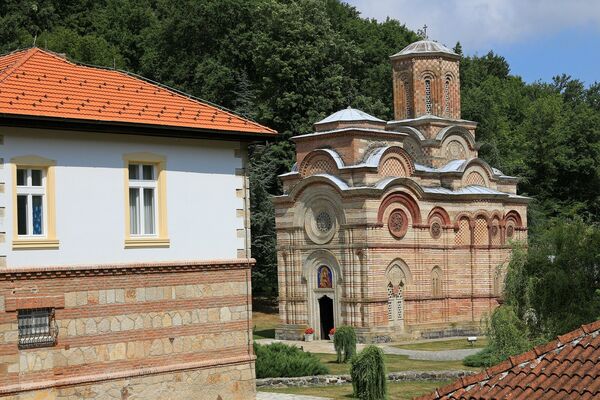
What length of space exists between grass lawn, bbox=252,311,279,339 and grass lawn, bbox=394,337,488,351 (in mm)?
6733

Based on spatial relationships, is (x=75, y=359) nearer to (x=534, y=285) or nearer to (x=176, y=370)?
(x=176, y=370)

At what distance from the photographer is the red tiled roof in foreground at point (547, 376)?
27.6ft

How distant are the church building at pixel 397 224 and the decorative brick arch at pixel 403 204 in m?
0.05

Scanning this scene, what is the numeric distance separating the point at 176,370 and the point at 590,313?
966 centimetres

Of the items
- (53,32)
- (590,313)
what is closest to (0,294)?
(590,313)

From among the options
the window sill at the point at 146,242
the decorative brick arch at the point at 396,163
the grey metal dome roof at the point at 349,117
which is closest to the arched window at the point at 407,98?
the grey metal dome roof at the point at 349,117

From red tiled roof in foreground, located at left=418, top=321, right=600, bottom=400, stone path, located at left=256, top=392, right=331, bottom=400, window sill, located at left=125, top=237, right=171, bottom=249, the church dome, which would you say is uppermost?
the church dome

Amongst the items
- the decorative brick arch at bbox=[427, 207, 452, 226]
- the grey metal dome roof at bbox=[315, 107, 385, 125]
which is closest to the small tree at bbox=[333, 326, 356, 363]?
the decorative brick arch at bbox=[427, 207, 452, 226]

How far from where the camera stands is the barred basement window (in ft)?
54.1

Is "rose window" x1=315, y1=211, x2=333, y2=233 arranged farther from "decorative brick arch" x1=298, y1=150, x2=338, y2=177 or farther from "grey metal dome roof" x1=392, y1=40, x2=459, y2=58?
"grey metal dome roof" x1=392, y1=40, x2=459, y2=58

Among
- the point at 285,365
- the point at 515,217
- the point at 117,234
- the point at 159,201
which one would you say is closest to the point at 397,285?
the point at 515,217

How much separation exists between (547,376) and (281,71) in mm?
45267

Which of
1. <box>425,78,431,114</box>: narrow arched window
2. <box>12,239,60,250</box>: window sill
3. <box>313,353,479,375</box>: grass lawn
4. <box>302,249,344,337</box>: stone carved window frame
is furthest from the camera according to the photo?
<box>425,78,431,114</box>: narrow arched window

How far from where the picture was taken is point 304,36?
54062 mm
